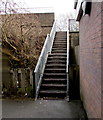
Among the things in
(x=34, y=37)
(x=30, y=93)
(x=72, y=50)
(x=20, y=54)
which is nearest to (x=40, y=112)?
(x=30, y=93)

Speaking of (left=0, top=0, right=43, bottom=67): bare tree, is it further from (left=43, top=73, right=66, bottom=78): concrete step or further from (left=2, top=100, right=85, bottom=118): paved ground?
(left=2, top=100, right=85, bottom=118): paved ground

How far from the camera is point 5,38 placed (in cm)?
726

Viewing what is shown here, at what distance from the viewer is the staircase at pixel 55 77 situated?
5414mm

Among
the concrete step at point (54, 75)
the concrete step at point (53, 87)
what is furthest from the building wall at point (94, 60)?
the concrete step at point (54, 75)

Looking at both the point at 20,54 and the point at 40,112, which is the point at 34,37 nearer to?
the point at 20,54

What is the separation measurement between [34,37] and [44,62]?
2.19 metres

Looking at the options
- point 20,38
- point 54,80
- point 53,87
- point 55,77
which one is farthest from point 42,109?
point 20,38

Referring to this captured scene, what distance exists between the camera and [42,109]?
14.2 ft

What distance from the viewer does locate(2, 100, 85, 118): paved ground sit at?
3931 millimetres

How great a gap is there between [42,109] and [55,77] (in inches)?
83.6

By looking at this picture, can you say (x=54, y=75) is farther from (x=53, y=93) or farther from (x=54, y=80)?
(x=53, y=93)

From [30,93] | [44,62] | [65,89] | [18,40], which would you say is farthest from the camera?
[18,40]

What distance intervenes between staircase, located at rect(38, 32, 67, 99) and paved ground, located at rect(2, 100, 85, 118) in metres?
0.49

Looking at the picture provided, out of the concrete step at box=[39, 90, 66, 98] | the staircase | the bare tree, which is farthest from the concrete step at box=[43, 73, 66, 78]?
the bare tree
